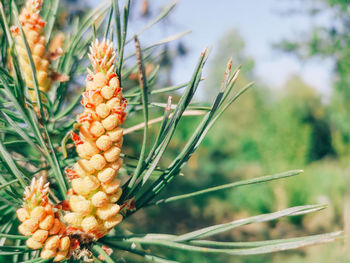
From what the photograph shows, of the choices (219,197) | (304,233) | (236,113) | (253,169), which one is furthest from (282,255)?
(236,113)

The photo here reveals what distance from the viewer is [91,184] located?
0.97 ft

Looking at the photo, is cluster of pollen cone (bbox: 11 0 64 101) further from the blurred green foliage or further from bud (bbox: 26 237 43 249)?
the blurred green foliage

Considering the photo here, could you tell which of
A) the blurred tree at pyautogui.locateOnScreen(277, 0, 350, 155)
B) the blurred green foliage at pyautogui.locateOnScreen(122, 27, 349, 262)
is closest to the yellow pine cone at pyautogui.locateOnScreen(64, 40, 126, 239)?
the blurred tree at pyautogui.locateOnScreen(277, 0, 350, 155)

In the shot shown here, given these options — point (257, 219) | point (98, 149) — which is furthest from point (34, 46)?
point (257, 219)

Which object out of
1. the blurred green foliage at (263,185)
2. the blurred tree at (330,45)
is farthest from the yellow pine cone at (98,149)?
the blurred green foliage at (263,185)

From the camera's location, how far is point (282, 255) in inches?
123

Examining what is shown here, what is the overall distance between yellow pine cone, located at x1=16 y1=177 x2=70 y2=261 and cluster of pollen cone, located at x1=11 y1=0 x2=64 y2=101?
18cm

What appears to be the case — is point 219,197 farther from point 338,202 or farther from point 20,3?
point 20,3

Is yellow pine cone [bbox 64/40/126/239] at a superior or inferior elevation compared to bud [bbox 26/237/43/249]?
superior

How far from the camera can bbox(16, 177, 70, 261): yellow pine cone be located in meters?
0.27

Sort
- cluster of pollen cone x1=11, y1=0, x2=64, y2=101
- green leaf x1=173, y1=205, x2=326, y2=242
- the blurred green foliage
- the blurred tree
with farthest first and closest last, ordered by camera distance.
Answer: the blurred green foliage, the blurred tree, cluster of pollen cone x1=11, y1=0, x2=64, y2=101, green leaf x1=173, y1=205, x2=326, y2=242

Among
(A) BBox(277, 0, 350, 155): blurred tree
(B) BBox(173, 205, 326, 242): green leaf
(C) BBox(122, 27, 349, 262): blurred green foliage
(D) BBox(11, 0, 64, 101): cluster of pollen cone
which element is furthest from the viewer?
(C) BBox(122, 27, 349, 262): blurred green foliage

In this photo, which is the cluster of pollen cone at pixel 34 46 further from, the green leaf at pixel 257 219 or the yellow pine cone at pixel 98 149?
the green leaf at pixel 257 219

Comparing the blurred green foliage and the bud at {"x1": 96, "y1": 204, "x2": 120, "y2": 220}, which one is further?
the blurred green foliage
